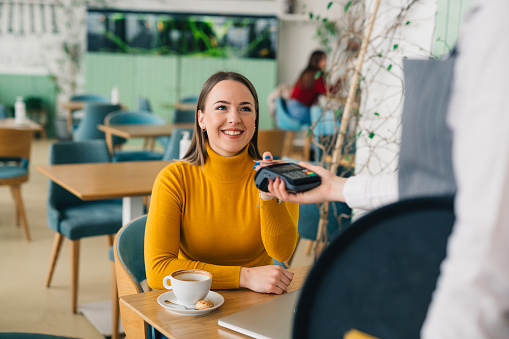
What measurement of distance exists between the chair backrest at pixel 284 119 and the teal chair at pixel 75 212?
13.6 ft

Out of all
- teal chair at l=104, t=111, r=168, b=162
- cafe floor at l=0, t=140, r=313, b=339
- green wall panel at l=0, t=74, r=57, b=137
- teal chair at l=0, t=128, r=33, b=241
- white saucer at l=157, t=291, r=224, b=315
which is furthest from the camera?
green wall panel at l=0, t=74, r=57, b=137

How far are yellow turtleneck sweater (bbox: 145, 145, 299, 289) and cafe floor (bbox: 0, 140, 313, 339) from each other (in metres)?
1.45

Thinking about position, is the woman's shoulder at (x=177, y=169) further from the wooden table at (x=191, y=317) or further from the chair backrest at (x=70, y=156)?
the chair backrest at (x=70, y=156)

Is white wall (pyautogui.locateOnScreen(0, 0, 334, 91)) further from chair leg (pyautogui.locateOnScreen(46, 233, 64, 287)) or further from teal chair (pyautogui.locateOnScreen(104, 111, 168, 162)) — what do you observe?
chair leg (pyautogui.locateOnScreen(46, 233, 64, 287))

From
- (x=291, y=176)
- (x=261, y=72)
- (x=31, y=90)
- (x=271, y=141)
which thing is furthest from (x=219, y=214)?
(x=31, y=90)

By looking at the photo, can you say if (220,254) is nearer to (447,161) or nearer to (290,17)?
(447,161)

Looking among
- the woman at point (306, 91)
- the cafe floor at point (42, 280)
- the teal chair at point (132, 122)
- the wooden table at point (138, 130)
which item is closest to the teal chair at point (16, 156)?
the cafe floor at point (42, 280)

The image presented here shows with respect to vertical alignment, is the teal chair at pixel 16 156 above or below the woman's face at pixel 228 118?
below

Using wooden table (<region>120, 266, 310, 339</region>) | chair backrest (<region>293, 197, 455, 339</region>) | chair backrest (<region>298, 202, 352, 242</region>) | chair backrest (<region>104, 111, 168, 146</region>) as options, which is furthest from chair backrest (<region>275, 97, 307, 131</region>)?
chair backrest (<region>293, 197, 455, 339</region>)

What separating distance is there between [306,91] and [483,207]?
22.1ft

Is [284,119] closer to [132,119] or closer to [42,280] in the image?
[132,119]

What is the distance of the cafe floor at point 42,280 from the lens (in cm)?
290

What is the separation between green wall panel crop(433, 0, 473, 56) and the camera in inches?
105

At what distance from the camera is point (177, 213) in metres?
1.59
